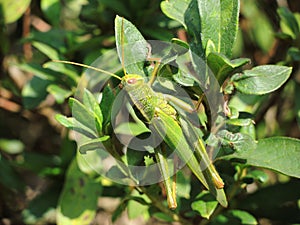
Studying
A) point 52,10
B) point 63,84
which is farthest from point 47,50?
point 52,10

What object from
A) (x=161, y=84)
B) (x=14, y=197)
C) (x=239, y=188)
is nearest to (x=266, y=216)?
(x=239, y=188)

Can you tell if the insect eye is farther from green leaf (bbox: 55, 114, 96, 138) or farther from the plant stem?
the plant stem

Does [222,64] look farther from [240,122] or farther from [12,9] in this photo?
[12,9]

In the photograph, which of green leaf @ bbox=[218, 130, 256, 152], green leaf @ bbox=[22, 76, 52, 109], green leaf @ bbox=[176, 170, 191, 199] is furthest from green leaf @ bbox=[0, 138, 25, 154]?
green leaf @ bbox=[218, 130, 256, 152]

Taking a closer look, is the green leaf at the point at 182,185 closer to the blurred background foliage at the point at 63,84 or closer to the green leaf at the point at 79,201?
the blurred background foliage at the point at 63,84

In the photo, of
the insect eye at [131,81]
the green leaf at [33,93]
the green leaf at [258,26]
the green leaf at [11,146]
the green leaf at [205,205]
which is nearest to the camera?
the insect eye at [131,81]

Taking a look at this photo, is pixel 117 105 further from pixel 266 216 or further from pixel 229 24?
pixel 266 216

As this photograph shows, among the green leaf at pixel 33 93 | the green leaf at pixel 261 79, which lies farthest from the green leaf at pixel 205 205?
the green leaf at pixel 33 93
